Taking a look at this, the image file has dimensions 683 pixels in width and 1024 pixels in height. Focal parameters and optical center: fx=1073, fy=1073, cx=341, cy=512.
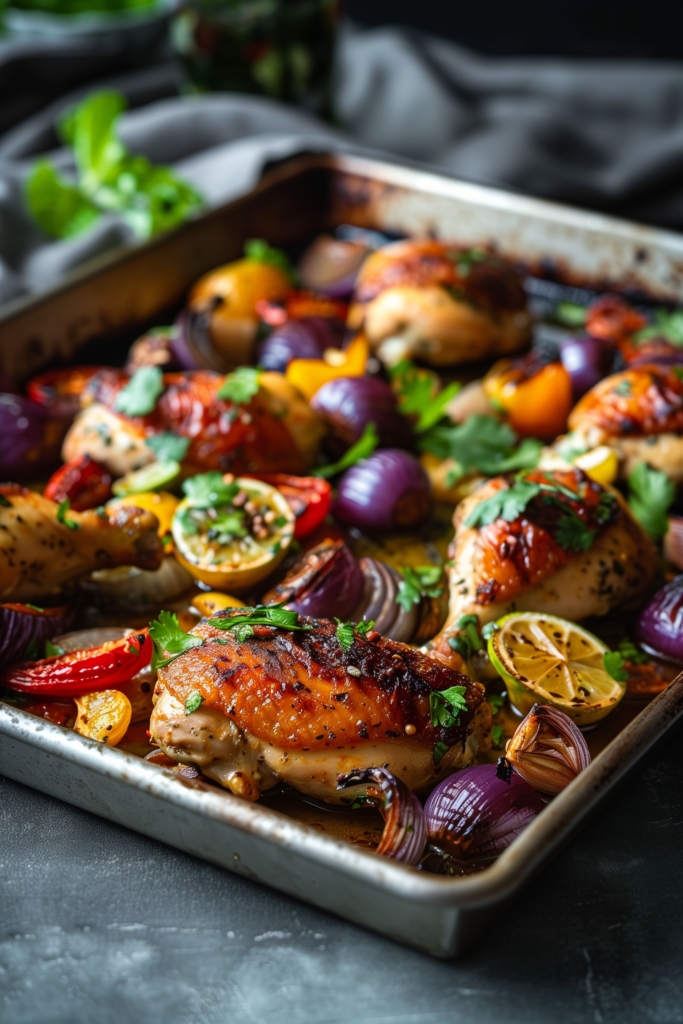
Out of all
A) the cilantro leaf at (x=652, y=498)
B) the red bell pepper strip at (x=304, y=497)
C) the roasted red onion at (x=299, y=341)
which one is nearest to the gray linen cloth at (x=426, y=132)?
the roasted red onion at (x=299, y=341)

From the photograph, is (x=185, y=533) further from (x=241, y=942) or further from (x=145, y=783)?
(x=241, y=942)

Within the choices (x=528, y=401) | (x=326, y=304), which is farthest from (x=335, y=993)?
(x=326, y=304)

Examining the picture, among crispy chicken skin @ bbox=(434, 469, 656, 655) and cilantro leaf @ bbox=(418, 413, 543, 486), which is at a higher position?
crispy chicken skin @ bbox=(434, 469, 656, 655)

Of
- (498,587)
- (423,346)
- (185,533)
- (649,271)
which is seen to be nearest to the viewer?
(498,587)

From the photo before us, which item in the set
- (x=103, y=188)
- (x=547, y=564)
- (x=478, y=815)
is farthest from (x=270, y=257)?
(x=478, y=815)

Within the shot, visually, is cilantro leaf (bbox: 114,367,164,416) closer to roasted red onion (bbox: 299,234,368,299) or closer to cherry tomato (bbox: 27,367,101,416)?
cherry tomato (bbox: 27,367,101,416)

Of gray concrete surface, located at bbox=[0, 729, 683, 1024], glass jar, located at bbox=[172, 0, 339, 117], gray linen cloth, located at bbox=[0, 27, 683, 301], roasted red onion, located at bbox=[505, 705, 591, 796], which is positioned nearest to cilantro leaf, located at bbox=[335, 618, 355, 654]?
roasted red onion, located at bbox=[505, 705, 591, 796]
